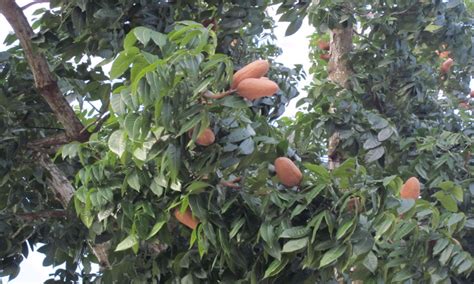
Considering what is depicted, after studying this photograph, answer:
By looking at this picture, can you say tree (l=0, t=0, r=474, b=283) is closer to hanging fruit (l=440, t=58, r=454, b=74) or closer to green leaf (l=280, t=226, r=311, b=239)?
green leaf (l=280, t=226, r=311, b=239)

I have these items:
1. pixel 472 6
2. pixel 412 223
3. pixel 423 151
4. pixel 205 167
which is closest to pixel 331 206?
pixel 412 223

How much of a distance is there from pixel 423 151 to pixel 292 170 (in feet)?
3.47

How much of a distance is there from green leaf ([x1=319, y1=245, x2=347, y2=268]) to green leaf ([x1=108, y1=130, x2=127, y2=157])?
0.50 metres

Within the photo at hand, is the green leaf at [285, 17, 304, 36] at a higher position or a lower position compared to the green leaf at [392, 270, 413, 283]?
higher

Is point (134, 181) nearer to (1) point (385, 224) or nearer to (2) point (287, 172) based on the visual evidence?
(2) point (287, 172)

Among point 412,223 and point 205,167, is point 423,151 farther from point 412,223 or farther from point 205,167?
point 205,167

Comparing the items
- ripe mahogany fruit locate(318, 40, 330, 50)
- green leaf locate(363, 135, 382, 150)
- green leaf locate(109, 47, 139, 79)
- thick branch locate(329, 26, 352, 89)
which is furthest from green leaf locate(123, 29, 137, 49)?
ripe mahogany fruit locate(318, 40, 330, 50)

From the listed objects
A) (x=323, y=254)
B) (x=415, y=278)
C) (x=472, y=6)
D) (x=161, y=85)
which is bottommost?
(x=472, y=6)

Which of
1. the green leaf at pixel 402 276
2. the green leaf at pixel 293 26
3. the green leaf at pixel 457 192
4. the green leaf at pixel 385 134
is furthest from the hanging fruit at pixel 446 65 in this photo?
the green leaf at pixel 402 276

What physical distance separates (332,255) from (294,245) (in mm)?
94

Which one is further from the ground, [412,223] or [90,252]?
[412,223]

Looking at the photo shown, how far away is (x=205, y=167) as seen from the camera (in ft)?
5.69

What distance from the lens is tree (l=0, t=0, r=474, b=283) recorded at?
1.66 meters

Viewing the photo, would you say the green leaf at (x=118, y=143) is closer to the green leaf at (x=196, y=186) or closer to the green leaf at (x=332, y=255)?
the green leaf at (x=196, y=186)
